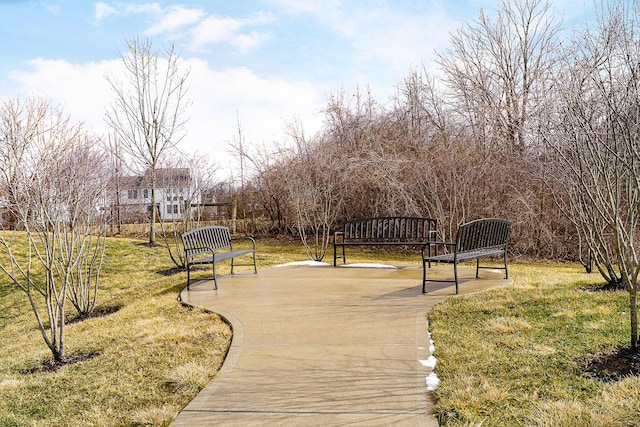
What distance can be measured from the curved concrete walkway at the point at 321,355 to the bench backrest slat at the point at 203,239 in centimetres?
74

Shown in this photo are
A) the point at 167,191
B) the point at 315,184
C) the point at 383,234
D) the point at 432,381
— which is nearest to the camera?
the point at 432,381

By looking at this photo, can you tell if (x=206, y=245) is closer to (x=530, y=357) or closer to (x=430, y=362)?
(x=430, y=362)

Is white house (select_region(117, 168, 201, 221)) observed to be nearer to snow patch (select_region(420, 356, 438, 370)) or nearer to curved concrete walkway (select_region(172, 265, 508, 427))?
curved concrete walkway (select_region(172, 265, 508, 427))

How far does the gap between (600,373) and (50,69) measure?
9.30 m

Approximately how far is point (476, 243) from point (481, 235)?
166mm

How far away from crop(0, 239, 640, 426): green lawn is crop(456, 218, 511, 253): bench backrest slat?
78 centimetres

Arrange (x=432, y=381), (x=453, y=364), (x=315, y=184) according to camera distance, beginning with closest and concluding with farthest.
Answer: (x=432, y=381) < (x=453, y=364) < (x=315, y=184)

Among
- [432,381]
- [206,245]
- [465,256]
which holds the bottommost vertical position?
[432,381]

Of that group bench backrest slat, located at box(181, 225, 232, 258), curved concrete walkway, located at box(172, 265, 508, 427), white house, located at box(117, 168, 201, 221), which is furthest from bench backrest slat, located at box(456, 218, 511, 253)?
white house, located at box(117, 168, 201, 221)

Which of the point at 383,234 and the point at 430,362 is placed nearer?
the point at 430,362

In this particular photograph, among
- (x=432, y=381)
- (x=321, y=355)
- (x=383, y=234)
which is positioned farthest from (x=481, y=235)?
(x=432, y=381)

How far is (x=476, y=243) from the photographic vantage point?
7152 millimetres

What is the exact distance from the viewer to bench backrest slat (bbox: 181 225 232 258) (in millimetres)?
7593

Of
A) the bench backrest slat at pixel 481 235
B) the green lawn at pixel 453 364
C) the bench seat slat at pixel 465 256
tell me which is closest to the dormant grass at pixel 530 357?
the green lawn at pixel 453 364
